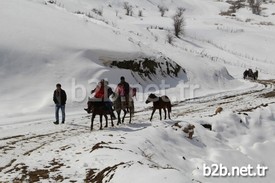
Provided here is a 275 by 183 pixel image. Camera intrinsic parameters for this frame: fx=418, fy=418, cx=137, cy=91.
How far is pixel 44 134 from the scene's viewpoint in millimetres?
15883

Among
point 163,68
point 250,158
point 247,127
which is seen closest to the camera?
point 250,158

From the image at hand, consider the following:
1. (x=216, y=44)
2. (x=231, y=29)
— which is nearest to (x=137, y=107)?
(x=216, y=44)

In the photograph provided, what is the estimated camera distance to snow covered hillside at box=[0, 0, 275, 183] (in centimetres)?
1084

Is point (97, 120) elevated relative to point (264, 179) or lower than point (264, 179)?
elevated

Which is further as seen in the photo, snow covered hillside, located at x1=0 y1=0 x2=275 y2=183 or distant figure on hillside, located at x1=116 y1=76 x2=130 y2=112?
distant figure on hillside, located at x1=116 y1=76 x2=130 y2=112

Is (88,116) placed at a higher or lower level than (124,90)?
lower

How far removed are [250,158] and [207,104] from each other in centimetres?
1058

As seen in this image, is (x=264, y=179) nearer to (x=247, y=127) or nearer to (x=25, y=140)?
(x=247, y=127)

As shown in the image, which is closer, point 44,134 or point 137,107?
point 44,134

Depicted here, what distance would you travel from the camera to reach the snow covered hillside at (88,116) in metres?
10.8

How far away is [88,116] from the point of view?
20656 millimetres

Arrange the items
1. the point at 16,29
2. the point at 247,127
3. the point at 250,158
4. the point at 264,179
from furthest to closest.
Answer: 1. the point at 16,29
2. the point at 247,127
3. the point at 250,158
4. the point at 264,179

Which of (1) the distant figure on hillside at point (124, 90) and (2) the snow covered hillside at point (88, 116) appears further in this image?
(1) the distant figure on hillside at point (124, 90)

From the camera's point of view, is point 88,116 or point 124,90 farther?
point 88,116
